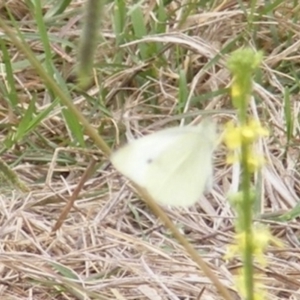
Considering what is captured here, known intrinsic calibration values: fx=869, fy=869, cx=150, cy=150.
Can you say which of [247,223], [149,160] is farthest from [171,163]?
[247,223]

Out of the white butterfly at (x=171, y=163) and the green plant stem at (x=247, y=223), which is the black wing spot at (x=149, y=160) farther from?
the green plant stem at (x=247, y=223)

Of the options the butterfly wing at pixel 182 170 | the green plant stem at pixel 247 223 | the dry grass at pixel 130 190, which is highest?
the dry grass at pixel 130 190

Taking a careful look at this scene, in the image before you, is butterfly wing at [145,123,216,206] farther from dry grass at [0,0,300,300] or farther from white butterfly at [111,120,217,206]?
dry grass at [0,0,300,300]

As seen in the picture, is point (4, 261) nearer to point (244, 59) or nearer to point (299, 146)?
point (299, 146)

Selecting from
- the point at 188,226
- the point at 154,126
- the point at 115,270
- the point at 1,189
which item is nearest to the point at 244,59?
the point at 115,270

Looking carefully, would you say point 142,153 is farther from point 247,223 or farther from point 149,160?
point 247,223

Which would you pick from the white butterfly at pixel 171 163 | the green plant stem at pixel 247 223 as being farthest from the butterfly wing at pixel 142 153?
the green plant stem at pixel 247 223
